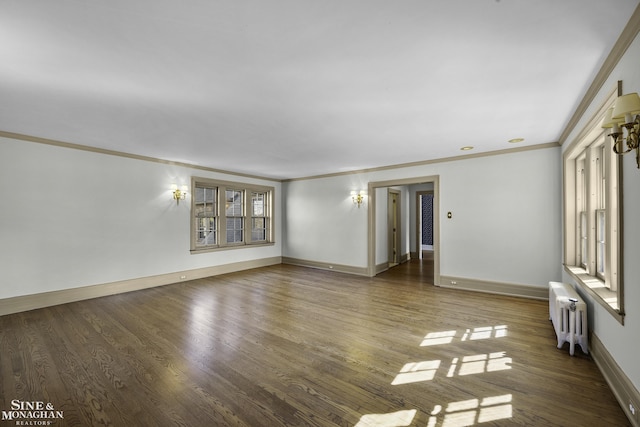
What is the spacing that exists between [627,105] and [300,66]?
6.65ft

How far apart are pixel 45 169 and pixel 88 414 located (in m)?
3.96

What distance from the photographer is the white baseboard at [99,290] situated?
3.87m

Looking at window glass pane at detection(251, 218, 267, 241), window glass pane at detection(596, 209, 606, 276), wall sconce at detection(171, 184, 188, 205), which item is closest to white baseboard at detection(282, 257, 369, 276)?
window glass pane at detection(251, 218, 267, 241)

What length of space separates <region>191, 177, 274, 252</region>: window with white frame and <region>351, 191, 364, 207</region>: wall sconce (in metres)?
2.52

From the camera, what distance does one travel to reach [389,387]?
2.15 meters

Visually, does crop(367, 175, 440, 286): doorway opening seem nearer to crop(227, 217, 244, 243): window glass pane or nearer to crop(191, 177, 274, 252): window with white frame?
crop(191, 177, 274, 252): window with white frame

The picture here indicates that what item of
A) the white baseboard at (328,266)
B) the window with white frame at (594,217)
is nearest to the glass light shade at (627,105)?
the window with white frame at (594,217)

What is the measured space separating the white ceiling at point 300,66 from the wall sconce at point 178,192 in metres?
1.78

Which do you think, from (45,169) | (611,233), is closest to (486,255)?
(611,233)

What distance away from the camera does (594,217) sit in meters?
3.06

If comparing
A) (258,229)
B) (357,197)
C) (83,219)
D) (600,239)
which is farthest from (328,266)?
(600,239)

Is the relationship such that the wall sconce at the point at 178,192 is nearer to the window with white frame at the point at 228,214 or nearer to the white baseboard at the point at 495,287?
the window with white frame at the point at 228,214

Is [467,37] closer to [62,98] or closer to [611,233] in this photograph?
[611,233]

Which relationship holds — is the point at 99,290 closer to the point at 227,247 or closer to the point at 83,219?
the point at 83,219
